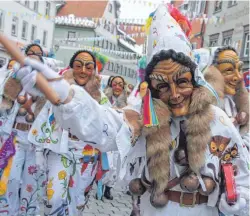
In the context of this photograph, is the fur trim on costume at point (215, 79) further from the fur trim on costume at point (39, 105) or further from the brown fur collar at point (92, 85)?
the fur trim on costume at point (39, 105)

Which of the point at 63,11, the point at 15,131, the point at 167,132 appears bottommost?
the point at 15,131

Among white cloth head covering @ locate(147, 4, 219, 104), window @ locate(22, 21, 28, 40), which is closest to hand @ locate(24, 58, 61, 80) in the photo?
white cloth head covering @ locate(147, 4, 219, 104)

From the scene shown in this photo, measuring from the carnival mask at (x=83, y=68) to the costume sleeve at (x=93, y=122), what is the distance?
217 centimetres

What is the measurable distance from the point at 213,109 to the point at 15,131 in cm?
281

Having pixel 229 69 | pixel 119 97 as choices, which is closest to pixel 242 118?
pixel 229 69

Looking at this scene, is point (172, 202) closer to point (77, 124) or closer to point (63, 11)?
point (77, 124)

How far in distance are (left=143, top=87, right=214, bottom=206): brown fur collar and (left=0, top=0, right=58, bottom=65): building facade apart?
26054mm

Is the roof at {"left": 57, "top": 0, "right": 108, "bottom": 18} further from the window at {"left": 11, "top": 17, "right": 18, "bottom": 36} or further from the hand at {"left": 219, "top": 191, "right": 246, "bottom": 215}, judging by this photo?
the hand at {"left": 219, "top": 191, "right": 246, "bottom": 215}

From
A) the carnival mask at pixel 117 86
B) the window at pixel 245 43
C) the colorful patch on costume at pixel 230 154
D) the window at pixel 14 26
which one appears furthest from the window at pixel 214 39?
the colorful patch on costume at pixel 230 154

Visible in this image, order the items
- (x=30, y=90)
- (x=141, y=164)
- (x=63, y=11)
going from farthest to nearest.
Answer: (x=63, y=11) < (x=141, y=164) < (x=30, y=90)

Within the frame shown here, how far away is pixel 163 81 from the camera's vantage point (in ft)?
8.32

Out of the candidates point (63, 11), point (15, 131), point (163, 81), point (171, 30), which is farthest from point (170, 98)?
point (63, 11)

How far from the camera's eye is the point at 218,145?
102 inches

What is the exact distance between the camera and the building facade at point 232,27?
21719mm
